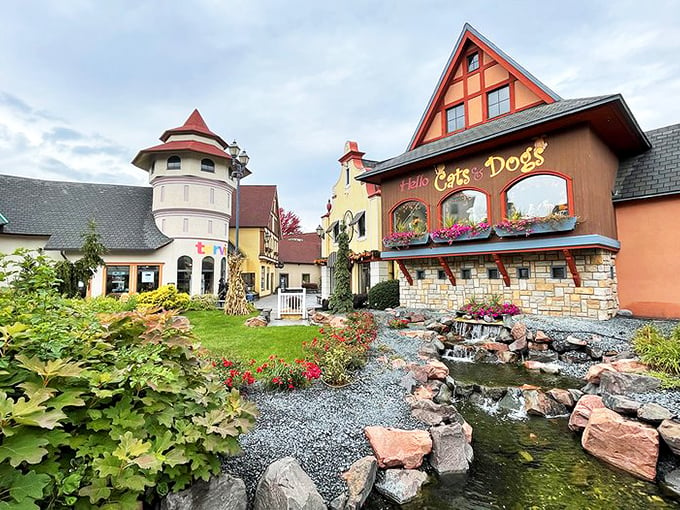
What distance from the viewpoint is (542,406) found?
19.3 feet

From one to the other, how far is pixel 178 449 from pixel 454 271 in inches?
481

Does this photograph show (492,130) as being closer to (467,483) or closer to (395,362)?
(395,362)

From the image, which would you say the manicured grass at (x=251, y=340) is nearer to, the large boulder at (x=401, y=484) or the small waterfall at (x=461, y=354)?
the large boulder at (x=401, y=484)

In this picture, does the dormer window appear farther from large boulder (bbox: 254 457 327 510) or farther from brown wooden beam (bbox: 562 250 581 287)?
large boulder (bbox: 254 457 327 510)

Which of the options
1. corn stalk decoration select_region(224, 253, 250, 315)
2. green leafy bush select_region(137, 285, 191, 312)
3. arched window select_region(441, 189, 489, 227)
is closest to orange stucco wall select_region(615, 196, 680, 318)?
arched window select_region(441, 189, 489, 227)

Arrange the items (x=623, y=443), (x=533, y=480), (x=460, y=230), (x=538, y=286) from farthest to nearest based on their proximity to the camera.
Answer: (x=460, y=230) → (x=538, y=286) → (x=623, y=443) → (x=533, y=480)

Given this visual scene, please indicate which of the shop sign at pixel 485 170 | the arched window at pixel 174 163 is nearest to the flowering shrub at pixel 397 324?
the shop sign at pixel 485 170

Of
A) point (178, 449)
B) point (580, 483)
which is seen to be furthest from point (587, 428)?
point (178, 449)

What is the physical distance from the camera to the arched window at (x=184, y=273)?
67.9 feet

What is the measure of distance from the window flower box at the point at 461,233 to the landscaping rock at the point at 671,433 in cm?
756

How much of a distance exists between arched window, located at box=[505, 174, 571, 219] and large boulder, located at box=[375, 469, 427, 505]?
944 cm

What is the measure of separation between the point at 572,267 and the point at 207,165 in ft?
67.9

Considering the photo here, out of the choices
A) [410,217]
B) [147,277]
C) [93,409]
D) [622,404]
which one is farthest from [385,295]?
[147,277]

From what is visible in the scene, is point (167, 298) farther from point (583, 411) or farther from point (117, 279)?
point (583, 411)
